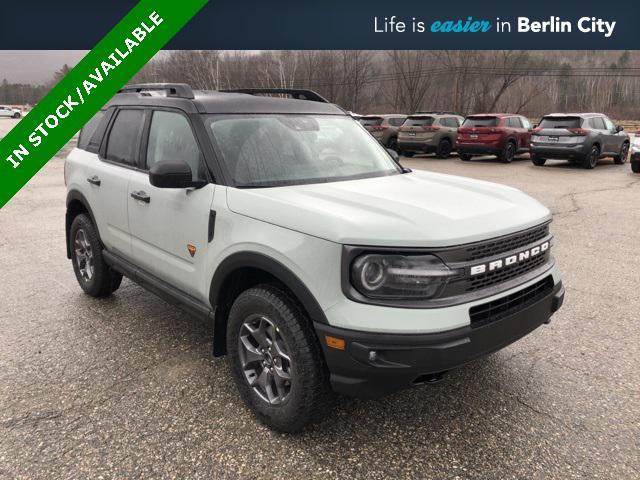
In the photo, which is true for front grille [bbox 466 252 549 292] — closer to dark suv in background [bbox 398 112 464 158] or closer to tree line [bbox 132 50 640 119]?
dark suv in background [bbox 398 112 464 158]

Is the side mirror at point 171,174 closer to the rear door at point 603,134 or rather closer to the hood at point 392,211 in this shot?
the hood at point 392,211

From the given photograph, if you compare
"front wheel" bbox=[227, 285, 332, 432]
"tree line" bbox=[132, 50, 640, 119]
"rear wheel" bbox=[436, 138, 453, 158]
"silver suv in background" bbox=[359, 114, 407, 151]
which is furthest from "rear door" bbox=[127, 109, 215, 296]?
"tree line" bbox=[132, 50, 640, 119]

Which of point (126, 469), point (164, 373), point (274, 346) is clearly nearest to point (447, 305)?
point (274, 346)

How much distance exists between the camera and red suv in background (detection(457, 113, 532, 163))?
1741 centimetres

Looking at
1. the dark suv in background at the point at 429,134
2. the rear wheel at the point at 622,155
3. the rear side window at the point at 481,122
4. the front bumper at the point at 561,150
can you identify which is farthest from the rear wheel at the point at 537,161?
the dark suv in background at the point at 429,134

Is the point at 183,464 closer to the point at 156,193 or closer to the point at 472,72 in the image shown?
the point at 156,193

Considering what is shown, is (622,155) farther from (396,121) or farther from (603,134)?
(396,121)

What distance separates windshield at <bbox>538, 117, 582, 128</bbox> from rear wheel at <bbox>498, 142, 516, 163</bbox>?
1684 mm

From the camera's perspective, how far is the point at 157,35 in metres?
5.33

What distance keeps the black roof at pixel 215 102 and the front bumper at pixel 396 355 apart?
173 centimetres

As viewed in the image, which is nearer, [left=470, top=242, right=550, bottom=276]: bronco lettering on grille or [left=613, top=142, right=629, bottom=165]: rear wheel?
[left=470, top=242, right=550, bottom=276]: bronco lettering on grille

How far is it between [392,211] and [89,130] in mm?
3493

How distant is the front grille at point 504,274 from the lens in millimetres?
2454

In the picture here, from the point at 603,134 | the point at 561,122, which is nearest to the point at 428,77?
the point at 603,134
